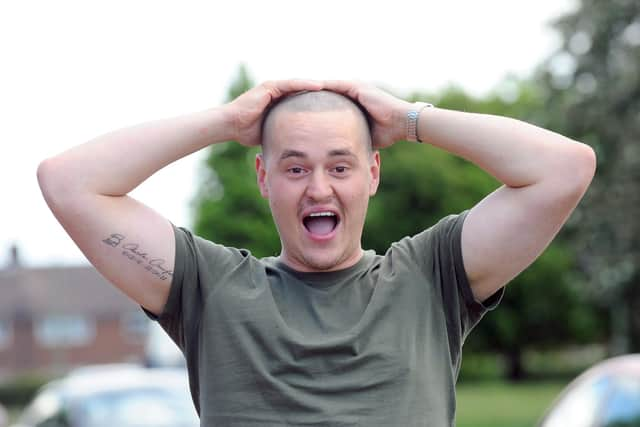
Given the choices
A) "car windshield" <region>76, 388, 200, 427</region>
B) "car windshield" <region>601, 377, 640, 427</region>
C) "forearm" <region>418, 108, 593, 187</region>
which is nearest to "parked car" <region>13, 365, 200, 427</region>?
"car windshield" <region>76, 388, 200, 427</region>

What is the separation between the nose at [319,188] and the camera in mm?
3268

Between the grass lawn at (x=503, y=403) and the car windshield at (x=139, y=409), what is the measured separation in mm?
16383

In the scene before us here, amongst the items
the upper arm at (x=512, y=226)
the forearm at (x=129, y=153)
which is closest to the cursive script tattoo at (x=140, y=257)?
the forearm at (x=129, y=153)

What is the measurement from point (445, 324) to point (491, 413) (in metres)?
28.2

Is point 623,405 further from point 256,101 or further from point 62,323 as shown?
point 62,323

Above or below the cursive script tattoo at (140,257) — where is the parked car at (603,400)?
below

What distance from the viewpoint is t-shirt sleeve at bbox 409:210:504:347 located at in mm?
3326

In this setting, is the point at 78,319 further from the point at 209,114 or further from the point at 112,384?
the point at 209,114

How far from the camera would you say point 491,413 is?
1214 inches

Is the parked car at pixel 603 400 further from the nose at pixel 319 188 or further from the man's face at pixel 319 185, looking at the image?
the nose at pixel 319 188

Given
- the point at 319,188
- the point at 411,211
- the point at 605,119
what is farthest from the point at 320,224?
the point at 411,211

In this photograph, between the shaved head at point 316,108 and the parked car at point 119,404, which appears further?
the parked car at point 119,404

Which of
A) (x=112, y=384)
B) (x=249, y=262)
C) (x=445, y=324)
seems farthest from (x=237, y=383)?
(x=112, y=384)

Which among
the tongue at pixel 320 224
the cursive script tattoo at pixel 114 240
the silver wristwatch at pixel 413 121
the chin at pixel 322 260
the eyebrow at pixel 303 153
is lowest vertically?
the chin at pixel 322 260
